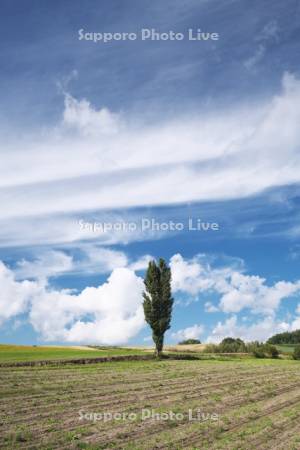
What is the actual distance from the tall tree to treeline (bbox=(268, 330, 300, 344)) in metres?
106

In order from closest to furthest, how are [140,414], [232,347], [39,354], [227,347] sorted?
[140,414] < [39,354] < [227,347] < [232,347]

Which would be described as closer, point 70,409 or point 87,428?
point 87,428

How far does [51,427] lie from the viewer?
17.8 meters

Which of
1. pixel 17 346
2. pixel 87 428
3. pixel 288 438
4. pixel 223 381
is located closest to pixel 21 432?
pixel 87 428

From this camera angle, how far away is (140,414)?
811 inches

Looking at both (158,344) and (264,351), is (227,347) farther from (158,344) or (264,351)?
(158,344)

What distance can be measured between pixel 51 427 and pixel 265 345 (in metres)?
91.5

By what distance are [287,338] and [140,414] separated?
163 metres

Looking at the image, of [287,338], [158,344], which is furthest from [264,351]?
[287,338]

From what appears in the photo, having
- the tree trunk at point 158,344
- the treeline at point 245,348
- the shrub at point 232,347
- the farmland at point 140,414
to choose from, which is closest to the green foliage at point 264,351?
the treeline at point 245,348

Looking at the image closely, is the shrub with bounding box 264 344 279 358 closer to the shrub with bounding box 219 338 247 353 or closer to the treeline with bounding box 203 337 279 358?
the treeline with bounding box 203 337 279 358

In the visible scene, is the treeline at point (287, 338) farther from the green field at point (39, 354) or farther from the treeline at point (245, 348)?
the green field at point (39, 354)

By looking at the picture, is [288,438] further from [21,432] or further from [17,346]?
[17,346]

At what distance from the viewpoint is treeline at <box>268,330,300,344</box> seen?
16859 cm
